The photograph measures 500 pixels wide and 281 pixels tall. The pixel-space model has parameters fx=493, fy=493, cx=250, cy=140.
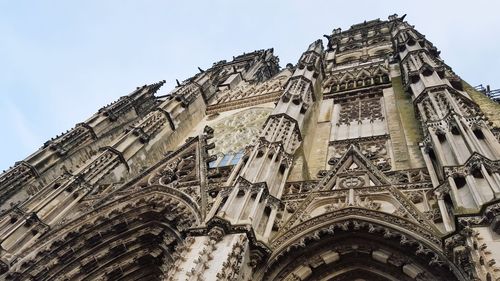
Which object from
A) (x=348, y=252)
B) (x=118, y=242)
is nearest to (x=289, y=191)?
(x=348, y=252)

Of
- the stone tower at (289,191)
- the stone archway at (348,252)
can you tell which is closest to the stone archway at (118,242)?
the stone tower at (289,191)

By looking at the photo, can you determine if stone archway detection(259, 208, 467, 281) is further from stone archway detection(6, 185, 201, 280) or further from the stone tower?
stone archway detection(6, 185, 201, 280)

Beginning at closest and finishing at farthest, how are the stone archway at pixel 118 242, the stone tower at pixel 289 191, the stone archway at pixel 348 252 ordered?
the stone tower at pixel 289 191 → the stone archway at pixel 348 252 → the stone archway at pixel 118 242

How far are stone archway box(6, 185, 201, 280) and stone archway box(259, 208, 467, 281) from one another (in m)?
2.71

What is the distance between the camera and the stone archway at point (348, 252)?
Result: 7.99m

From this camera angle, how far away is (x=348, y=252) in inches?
339

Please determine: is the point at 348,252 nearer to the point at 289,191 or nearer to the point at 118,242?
the point at 289,191

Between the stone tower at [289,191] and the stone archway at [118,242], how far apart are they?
31 millimetres

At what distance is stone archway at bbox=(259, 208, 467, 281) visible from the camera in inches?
315

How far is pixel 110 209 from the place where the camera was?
11.7 metres

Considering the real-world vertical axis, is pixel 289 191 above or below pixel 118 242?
above

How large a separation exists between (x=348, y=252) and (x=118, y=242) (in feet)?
18.1

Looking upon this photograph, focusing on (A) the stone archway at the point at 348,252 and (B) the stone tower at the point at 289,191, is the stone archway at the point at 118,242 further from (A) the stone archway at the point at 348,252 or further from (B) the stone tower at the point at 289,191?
(A) the stone archway at the point at 348,252

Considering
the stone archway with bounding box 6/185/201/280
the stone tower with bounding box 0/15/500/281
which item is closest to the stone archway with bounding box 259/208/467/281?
the stone tower with bounding box 0/15/500/281
